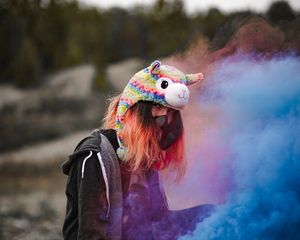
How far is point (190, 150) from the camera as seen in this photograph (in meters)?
2.61

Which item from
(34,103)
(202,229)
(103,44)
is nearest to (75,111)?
(34,103)

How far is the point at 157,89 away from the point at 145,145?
0.26 metres

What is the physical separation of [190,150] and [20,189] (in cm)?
1003

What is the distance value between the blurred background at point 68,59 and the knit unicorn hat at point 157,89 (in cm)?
20

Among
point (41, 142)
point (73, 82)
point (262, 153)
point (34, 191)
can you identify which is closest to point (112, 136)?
point (262, 153)

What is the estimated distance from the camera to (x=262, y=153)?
7.41ft

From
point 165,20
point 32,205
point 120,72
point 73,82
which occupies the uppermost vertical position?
point 165,20

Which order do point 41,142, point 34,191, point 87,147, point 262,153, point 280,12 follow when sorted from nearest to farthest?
point 262,153
point 87,147
point 280,12
point 34,191
point 41,142

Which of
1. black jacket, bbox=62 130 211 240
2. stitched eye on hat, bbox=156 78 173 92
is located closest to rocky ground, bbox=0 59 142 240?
black jacket, bbox=62 130 211 240

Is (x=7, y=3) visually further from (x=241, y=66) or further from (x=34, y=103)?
(x=241, y=66)

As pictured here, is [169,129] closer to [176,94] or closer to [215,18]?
[176,94]

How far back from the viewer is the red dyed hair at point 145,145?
2.40 m

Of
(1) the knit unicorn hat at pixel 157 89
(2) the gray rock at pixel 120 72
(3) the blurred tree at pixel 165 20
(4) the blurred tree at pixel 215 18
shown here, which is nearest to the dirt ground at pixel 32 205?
(4) the blurred tree at pixel 215 18

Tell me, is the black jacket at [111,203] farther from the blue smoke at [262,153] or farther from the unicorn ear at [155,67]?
the unicorn ear at [155,67]
